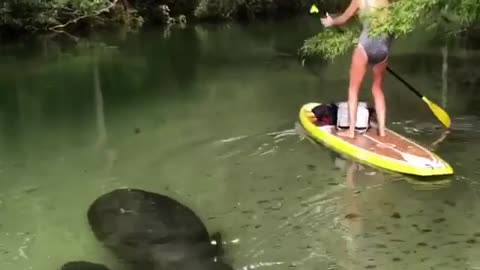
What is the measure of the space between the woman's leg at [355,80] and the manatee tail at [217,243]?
106 inches

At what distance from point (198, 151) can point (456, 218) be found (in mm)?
3156

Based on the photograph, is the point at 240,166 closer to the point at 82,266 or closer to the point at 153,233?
the point at 153,233

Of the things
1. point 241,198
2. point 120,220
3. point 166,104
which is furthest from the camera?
point 166,104

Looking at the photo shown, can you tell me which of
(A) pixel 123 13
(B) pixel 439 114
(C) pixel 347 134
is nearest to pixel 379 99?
(C) pixel 347 134

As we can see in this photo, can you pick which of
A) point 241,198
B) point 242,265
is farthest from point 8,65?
point 242,265

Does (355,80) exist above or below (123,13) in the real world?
above

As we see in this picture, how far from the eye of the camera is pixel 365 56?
7766 mm

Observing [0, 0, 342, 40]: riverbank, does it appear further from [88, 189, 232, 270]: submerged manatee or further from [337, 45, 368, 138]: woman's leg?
[88, 189, 232, 270]: submerged manatee

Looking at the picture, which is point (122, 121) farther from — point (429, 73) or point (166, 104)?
point (429, 73)

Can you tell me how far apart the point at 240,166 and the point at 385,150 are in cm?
148

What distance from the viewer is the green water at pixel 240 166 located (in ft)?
19.0

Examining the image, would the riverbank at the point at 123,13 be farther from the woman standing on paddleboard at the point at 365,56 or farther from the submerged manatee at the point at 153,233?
the submerged manatee at the point at 153,233

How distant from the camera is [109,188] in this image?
23.8 ft

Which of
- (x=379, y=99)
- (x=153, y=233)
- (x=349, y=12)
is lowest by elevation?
(x=153, y=233)
